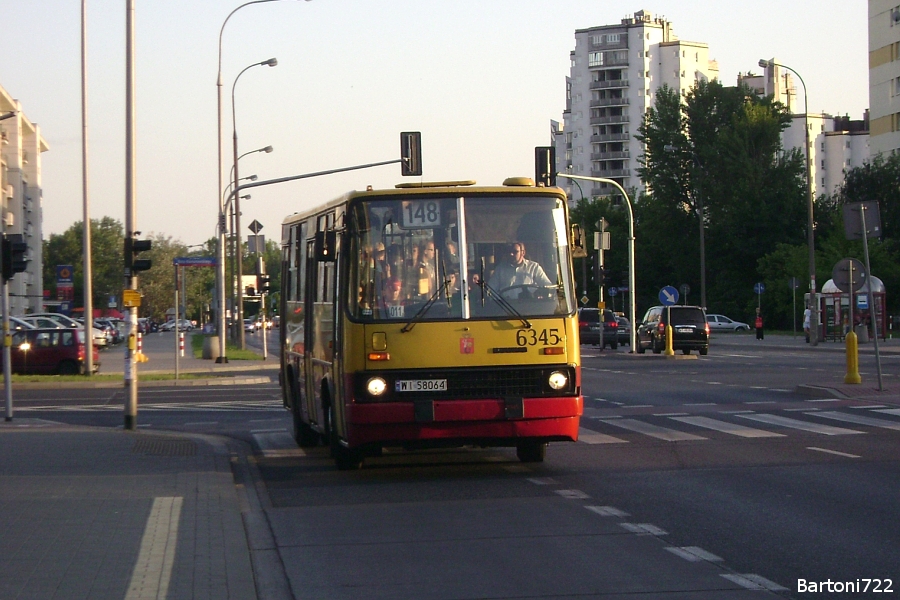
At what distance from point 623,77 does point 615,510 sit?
138 meters

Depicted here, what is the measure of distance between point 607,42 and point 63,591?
466 ft

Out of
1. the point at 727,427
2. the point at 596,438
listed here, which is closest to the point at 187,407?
the point at 596,438

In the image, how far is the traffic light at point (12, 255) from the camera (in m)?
19.7

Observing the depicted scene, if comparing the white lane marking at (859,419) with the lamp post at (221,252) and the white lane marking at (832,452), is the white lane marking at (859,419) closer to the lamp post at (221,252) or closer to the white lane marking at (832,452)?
→ the white lane marking at (832,452)

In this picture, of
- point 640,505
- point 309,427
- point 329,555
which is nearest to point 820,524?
point 640,505

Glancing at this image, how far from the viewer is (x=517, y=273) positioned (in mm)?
12094

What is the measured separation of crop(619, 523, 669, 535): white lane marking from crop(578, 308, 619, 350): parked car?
4253 centimetres

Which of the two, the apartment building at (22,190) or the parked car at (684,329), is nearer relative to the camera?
the parked car at (684,329)

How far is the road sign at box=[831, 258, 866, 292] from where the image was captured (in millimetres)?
22469

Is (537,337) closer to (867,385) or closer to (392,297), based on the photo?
(392,297)

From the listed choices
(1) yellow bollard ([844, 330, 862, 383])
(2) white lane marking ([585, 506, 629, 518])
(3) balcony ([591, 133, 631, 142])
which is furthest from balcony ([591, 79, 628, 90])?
(2) white lane marking ([585, 506, 629, 518])

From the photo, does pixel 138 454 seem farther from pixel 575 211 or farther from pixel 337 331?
pixel 575 211

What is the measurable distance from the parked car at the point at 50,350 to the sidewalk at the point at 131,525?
21.0m

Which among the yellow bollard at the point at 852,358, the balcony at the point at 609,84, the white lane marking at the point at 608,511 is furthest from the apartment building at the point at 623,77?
the white lane marking at the point at 608,511
